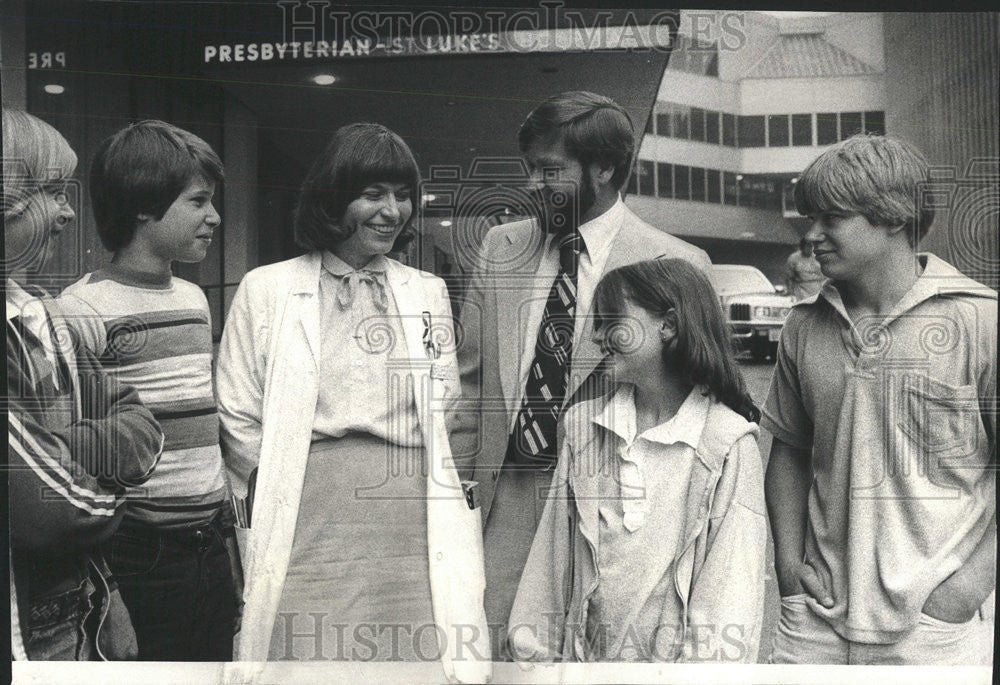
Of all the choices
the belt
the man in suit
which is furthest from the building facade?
the belt

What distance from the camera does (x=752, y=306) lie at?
12.8 feet

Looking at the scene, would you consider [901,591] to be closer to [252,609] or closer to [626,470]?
[626,470]

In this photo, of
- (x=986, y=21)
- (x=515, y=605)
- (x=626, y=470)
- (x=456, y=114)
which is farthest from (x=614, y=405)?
(x=986, y=21)

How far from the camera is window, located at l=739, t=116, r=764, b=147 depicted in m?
3.89

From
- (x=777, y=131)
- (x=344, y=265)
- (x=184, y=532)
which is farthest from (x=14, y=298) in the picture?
(x=777, y=131)

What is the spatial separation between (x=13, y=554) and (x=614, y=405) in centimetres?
238

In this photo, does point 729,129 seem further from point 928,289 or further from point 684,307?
point 928,289

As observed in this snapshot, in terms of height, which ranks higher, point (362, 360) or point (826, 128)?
point (826, 128)

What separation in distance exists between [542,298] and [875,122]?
141 cm

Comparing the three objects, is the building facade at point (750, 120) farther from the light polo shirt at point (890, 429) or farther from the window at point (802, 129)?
the light polo shirt at point (890, 429)

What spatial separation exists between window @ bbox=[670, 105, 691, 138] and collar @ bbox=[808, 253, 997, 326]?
784mm

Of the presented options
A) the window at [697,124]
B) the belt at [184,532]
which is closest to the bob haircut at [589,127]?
the window at [697,124]

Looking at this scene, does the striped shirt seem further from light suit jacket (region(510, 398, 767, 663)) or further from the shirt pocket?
the shirt pocket

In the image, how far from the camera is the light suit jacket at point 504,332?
3.89 m
